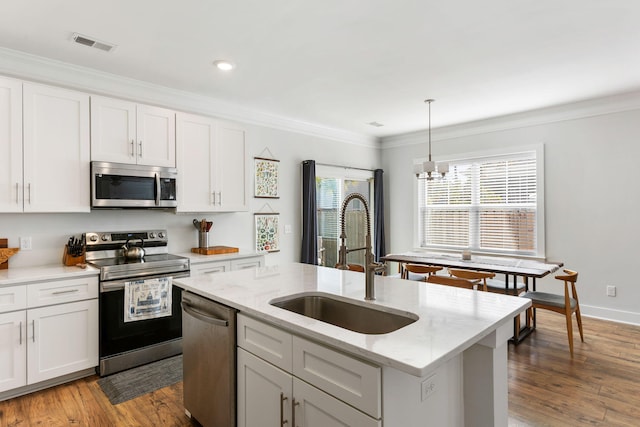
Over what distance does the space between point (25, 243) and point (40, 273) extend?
1.77ft

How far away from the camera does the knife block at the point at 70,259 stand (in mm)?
3125

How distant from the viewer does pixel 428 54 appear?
303 cm

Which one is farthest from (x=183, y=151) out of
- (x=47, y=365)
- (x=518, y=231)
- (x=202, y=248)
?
(x=518, y=231)

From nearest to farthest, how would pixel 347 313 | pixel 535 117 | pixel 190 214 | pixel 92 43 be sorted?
pixel 347 313, pixel 92 43, pixel 190 214, pixel 535 117

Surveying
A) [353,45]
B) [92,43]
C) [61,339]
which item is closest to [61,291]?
[61,339]

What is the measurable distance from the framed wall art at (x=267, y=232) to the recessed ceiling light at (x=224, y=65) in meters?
1.93

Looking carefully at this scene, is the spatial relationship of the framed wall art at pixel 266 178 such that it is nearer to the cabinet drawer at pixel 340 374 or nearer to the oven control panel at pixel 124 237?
the oven control panel at pixel 124 237

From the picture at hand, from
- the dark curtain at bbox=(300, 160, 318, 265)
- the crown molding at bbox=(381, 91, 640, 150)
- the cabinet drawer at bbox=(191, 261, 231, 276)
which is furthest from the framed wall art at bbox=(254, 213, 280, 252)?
the crown molding at bbox=(381, 91, 640, 150)

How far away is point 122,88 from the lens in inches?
140

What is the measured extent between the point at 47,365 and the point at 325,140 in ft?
14.0

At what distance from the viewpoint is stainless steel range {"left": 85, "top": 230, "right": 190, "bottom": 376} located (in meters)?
2.91

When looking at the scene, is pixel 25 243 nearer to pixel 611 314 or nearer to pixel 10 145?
pixel 10 145

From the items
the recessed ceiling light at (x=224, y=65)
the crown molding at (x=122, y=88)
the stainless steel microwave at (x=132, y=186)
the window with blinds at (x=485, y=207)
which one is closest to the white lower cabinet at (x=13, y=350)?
the stainless steel microwave at (x=132, y=186)

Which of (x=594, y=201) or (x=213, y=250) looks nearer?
(x=213, y=250)
